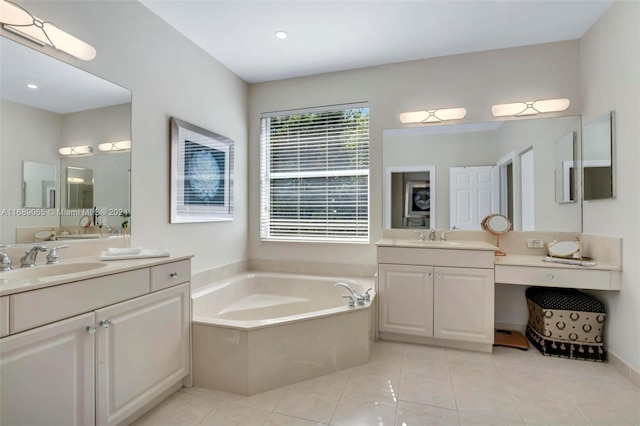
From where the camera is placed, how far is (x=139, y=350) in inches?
64.6

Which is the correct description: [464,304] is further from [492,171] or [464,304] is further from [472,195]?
[492,171]

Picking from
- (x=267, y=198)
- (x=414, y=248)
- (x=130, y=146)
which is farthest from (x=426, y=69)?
(x=130, y=146)

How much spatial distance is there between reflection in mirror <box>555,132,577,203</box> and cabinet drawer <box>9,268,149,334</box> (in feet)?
10.7

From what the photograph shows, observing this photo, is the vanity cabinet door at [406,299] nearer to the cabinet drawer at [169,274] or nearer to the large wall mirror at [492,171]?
the large wall mirror at [492,171]

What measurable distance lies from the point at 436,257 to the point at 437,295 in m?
0.31

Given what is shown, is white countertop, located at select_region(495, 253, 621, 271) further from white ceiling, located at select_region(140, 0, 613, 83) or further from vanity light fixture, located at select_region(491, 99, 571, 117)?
white ceiling, located at select_region(140, 0, 613, 83)

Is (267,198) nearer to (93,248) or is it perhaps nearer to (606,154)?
(93,248)

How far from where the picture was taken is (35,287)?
3.94 ft

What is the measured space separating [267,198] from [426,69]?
212cm

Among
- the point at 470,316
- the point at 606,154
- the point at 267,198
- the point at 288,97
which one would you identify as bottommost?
the point at 470,316

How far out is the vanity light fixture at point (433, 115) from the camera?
9.67ft

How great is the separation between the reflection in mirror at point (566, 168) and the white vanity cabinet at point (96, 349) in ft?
10.2

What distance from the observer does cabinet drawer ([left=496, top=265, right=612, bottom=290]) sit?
2.20m

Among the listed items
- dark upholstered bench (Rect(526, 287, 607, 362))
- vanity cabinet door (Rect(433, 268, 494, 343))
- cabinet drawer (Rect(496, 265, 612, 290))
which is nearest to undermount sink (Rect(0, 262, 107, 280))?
vanity cabinet door (Rect(433, 268, 494, 343))
